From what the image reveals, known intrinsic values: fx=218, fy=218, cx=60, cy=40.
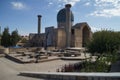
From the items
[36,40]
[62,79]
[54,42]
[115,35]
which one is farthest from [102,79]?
[36,40]

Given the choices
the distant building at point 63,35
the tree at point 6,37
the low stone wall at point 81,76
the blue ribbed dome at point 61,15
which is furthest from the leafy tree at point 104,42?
the blue ribbed dome at point 61,15

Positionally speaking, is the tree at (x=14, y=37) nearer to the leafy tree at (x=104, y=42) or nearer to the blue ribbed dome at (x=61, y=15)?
the blue ribbed dome at (x=61, y=15)

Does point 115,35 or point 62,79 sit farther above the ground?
point 115,35

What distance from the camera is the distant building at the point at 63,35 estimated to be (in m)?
50.7

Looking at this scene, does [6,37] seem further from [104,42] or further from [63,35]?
[104,42]

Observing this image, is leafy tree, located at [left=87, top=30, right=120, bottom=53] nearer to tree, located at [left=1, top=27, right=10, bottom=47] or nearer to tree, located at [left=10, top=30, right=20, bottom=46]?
tree, located at [left=1, top=27, right=10, bottom=47]

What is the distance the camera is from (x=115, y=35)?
1809cm

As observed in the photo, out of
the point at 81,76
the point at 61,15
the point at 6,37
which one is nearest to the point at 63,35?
the point at 61,15

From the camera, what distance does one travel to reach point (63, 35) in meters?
54.8

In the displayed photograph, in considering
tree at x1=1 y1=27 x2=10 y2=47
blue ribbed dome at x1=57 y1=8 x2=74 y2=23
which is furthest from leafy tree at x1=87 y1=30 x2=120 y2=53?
blue ribbed dome at x1=57 y1=8 x2=74 y2=23

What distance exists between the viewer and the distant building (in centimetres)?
5071

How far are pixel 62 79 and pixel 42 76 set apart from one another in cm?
158

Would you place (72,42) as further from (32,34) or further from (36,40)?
(32,34)

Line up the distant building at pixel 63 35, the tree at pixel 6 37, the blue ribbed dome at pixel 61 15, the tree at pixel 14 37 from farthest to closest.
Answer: the blue ribbed dome at pixel 61 15
the tree at pixel 14 37
the distant building at pixel 63 35
the tree at pixel 6 37
